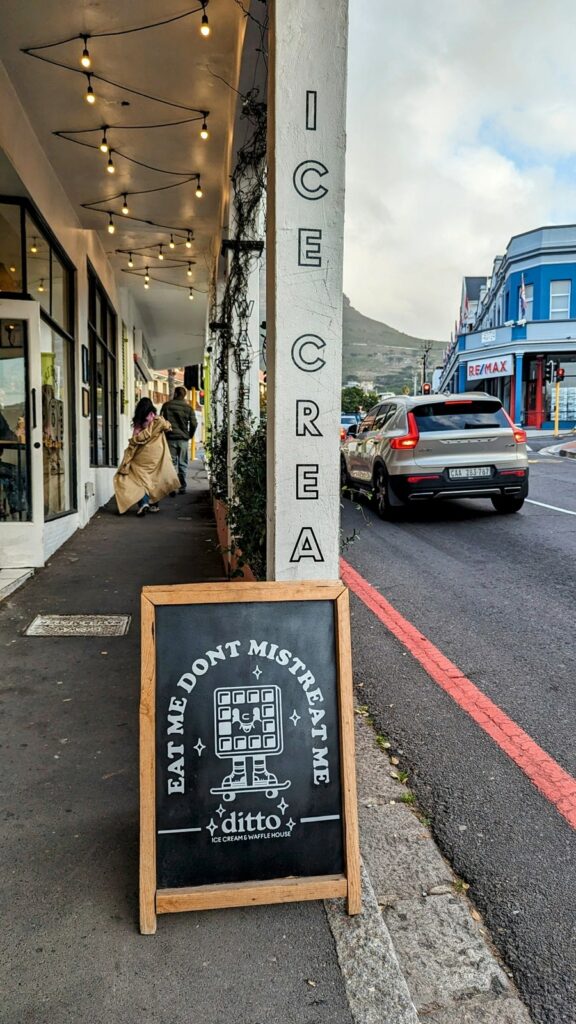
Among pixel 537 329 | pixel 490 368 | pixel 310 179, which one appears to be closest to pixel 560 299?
pixel 537 329

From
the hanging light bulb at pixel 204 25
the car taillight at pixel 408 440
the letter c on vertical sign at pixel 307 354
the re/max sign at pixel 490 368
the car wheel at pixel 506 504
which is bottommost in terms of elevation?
the car wheel at pixel 506 504

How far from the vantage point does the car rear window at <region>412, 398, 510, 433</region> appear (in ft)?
33.0

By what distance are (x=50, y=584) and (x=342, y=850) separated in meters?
4.86

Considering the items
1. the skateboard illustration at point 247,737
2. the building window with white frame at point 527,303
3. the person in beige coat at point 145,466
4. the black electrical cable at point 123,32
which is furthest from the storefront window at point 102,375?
the building window with white frame at point 527,303

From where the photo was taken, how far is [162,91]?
6.30 m

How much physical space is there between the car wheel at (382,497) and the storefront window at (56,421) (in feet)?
14.0

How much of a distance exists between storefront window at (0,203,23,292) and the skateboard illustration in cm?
583

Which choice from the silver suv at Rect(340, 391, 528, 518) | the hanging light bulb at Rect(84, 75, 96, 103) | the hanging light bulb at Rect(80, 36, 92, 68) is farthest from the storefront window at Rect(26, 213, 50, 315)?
the silver suv at Rect(340, 391, 528, 518)

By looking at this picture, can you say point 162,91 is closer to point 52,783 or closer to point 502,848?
point 52,783

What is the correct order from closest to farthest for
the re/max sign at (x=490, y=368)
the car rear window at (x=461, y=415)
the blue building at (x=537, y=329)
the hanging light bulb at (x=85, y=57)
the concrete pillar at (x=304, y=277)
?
the concrete pillar at (x=304, y=277) < the hanging light bulb at (x=85, y=57) < the car rear window at (x=461, y=415) < the blue building at (x=537, y=329) < the re/max sign at (x=490, y=368)

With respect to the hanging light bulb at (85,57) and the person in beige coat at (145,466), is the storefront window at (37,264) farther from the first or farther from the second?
the person in beige coat at (145,466)

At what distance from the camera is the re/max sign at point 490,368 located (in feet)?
128

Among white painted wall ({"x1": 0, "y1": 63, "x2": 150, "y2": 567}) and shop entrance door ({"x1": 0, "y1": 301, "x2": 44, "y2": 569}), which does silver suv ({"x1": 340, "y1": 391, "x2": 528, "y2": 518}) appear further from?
shop entrance door ({"x1": 0, "y1": 301, "x2": 44, "y2": 569})

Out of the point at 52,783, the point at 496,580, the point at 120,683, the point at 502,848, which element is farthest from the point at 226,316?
the point at 502,848
